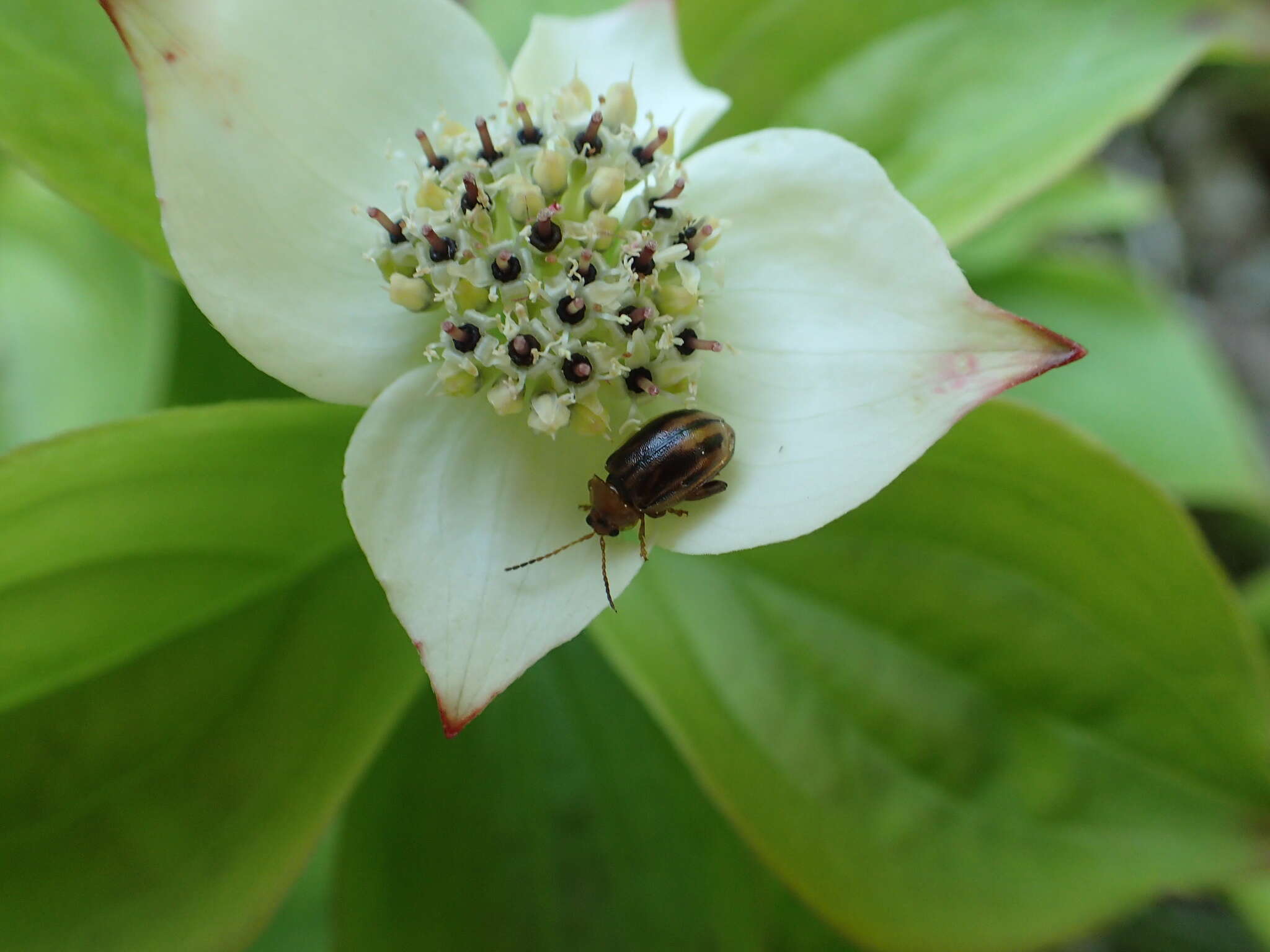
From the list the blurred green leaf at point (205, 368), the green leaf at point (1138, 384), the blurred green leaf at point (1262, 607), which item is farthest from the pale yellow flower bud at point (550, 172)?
the blurred green leaf at point (1262, 607)

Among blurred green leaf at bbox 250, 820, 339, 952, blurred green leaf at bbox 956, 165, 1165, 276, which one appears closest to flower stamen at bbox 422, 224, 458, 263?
blurred green leaf at bbox 250, 820, 339, 952

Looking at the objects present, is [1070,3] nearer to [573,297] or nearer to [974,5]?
[974,5]

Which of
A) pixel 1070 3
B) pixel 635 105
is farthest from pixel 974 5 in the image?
pixel 635 105

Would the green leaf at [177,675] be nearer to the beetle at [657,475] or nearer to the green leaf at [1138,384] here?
the beetle at [657,475]

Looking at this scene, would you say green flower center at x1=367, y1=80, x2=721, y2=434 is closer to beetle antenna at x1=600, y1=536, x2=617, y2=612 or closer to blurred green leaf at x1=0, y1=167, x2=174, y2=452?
beetle antenna at x1=600, y1=536, x2=617, y2=612

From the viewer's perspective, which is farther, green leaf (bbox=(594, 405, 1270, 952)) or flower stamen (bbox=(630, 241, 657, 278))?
green leaf (bbox=(594, 405, 1270, 952))

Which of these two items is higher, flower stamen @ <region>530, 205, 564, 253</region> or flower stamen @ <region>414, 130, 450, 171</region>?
flower stamen @ <region>414, 130, 450, 171</region>
